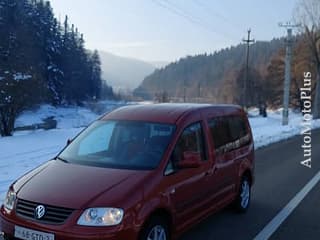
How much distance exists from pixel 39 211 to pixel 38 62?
60.8 m

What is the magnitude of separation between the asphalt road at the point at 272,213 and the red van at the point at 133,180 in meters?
0.35

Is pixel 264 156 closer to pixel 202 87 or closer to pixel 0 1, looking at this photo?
pixel 0 1

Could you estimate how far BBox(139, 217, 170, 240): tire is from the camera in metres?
4.54

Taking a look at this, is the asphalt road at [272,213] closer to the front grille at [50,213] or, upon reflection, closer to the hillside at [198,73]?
the front grille at [50,213]

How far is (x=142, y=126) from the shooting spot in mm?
5625

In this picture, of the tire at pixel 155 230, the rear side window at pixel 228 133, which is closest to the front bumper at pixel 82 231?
the tire at pixel 155 230

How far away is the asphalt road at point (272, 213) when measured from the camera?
6215 mm

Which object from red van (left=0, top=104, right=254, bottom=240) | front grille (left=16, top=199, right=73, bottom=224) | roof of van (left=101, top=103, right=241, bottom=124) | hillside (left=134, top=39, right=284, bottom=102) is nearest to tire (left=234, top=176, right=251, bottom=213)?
red van (left=0, top=104, right=254, bottom=240)

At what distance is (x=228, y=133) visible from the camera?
6.90m

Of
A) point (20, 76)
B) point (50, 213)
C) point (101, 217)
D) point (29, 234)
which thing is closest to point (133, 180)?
point (101, 217)

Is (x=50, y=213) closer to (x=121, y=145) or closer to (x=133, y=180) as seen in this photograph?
(x=133, y=180)

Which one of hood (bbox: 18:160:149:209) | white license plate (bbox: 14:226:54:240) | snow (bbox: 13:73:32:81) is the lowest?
white license plate (bbox: 14:226:54:240)

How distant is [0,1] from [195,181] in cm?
6545

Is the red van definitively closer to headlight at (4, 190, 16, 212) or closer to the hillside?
headlight at (4, 190, 16, 212)
